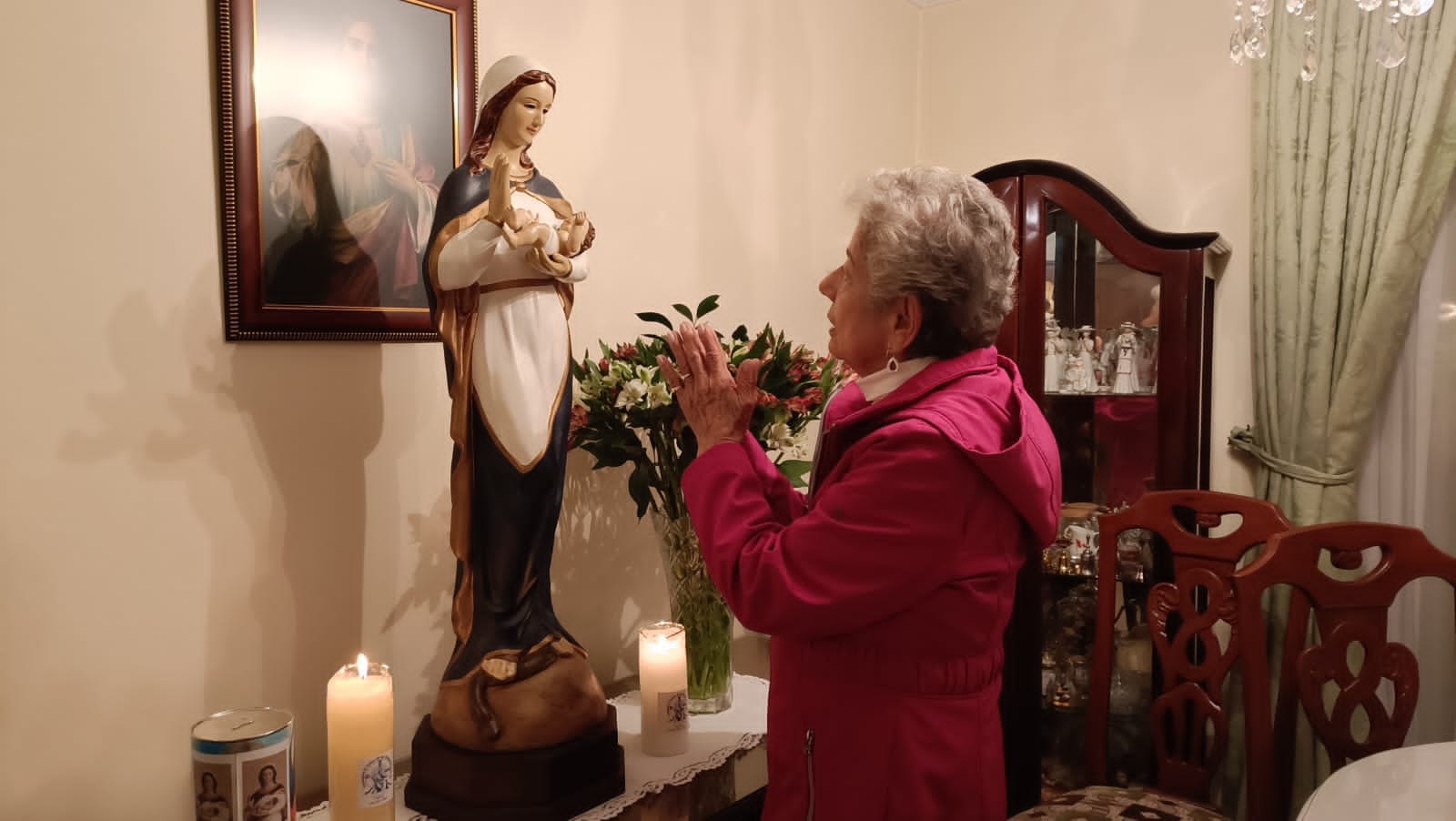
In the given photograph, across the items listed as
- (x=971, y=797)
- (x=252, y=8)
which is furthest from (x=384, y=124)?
(x=971, y=797)

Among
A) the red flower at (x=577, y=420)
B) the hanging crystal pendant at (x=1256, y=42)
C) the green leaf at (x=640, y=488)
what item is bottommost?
the green leaf at (x=640, y=488)

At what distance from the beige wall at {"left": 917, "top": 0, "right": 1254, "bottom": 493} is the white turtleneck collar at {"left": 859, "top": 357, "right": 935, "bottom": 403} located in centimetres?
167

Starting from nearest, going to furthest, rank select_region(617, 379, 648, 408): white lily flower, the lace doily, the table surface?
the table surface < the lace doily < select_region(617, 379, 648, 408): white lily flower

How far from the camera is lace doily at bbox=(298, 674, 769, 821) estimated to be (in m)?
1.49

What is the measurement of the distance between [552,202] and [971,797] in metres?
1.04

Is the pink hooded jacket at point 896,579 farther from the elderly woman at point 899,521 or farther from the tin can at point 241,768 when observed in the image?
the tin can at point 241,768

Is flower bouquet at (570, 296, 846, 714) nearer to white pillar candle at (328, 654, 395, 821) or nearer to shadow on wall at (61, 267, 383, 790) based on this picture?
shadow on wall at (61, 267, 383, 790)

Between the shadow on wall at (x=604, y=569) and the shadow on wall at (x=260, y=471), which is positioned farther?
the shadow on wall at (x=604, y=569)

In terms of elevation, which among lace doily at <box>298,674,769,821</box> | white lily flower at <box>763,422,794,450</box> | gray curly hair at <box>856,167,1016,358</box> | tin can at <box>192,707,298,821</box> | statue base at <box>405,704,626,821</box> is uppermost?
gray curly hair at <box>856,167,1016,358</box>

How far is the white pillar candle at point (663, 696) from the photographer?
1.69m

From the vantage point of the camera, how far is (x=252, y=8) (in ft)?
4.77

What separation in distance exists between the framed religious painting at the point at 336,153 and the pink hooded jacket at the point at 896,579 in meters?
0.67

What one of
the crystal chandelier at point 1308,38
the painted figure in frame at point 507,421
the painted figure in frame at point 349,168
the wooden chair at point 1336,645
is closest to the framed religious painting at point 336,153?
the painted figure in frame at point 349,168

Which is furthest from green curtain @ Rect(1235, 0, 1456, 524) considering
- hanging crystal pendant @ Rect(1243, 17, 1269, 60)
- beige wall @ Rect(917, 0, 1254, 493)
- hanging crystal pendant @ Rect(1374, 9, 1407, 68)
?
hanging crystal pendant @ Rect(1243, 17, 1269, 60)
